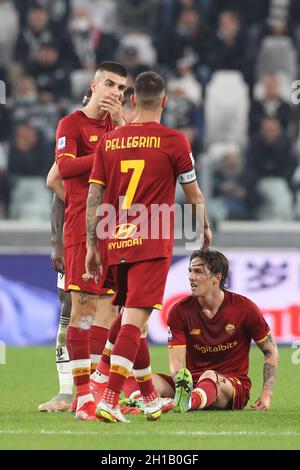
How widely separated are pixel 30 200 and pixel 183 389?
6927 mm

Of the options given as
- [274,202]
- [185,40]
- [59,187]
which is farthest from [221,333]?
[185,40]

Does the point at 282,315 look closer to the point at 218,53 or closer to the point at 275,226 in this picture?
the point at 275,226

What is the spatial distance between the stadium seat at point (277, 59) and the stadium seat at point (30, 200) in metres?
3.28

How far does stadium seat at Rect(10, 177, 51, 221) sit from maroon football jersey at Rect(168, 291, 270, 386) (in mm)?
6132

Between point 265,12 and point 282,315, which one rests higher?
point 265,12

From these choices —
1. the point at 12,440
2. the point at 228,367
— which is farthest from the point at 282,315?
the point at 12,440

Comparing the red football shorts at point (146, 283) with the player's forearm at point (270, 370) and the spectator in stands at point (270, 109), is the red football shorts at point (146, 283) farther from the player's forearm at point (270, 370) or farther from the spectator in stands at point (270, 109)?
the spectator in stands at point (270, 109)

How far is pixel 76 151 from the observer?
717cm
